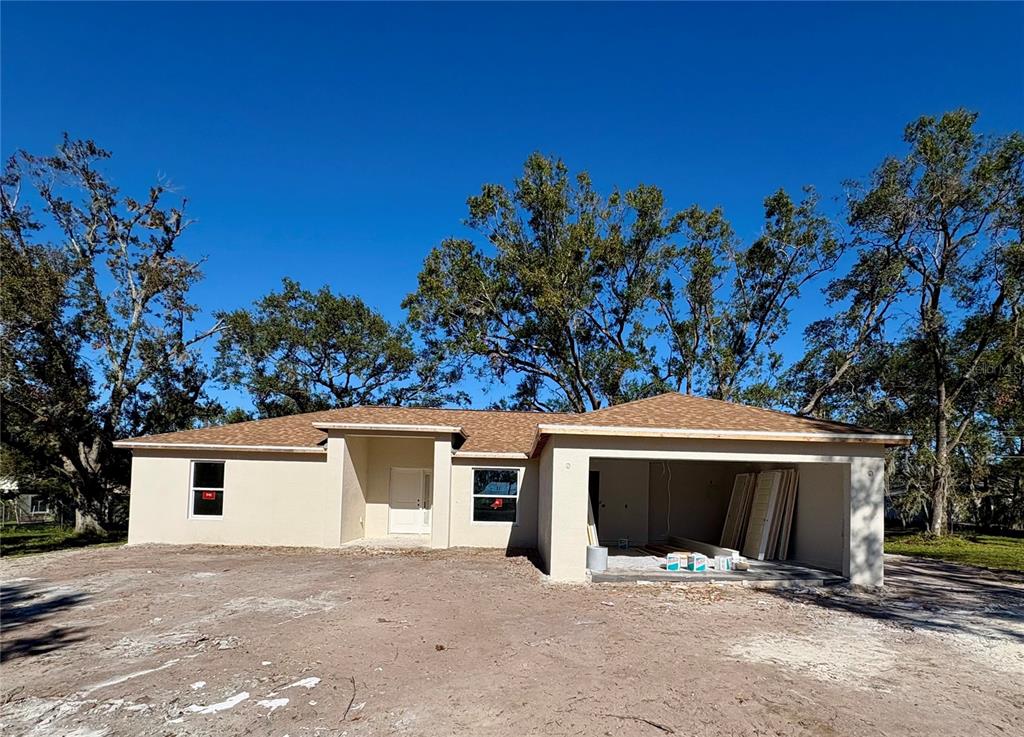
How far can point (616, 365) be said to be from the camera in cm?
2589

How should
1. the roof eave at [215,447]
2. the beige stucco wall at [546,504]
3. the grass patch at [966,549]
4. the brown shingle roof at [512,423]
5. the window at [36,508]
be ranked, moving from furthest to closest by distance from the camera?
the window at [36,508]
the roof eave at [215,447]
the grass patch at [966,549]
the beige stucco wall at [546,504]
the brown shingle roof at [512,423]

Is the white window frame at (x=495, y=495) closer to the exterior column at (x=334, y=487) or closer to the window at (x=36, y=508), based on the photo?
the exterior column at (x=334, y=487)

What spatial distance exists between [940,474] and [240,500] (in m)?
23.8

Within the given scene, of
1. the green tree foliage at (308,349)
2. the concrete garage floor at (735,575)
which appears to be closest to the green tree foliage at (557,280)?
the green tree foliage at (308,349)

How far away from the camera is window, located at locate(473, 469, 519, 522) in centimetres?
1625

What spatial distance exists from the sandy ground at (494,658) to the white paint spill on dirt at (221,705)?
0.03m

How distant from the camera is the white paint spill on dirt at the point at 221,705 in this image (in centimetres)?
493

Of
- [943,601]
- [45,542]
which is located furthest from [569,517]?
[45,542]

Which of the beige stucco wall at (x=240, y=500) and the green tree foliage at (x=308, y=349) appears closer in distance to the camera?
the beige stucco wall at (x=240, y=500)

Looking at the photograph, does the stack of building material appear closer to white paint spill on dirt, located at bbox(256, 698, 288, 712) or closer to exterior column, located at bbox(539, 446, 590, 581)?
exterior column, located at bbox(539, 446, 590, 581)

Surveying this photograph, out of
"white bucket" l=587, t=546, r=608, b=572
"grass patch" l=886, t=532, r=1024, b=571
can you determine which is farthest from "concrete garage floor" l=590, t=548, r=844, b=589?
"grass patch" l=886, t=532, r=1024, b=571

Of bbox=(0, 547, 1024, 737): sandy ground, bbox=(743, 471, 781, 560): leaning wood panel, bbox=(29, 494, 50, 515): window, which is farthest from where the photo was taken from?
bbox=(29, 494, 50, 515): window

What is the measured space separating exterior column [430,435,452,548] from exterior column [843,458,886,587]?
9.00 meters

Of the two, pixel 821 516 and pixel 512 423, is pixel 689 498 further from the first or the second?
pixel 512 423
